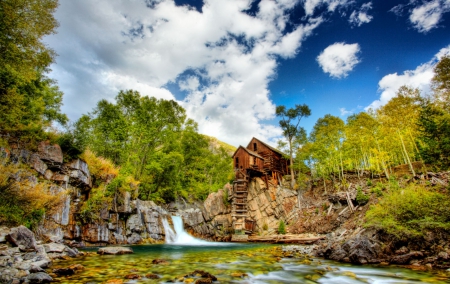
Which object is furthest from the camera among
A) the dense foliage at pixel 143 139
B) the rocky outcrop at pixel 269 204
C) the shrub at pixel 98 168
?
the rocky outcrop at pixel 269 204

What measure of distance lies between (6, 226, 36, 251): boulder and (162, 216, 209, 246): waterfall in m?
16.1

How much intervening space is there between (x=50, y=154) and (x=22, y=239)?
928cm

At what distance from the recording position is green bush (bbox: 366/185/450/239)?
8.80 metres

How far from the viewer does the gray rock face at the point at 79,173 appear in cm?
1742

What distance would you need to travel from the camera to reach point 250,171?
1443 inches

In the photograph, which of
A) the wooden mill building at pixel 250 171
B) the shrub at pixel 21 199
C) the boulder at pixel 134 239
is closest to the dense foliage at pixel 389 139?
the wooden mill building at pixel 250 171

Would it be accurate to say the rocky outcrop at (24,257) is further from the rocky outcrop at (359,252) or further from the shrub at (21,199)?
the rocky outcrop at (359,252)

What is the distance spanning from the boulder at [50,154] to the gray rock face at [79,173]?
2.90 feet

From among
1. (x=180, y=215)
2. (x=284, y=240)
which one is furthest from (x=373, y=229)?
(x=180, y=215)

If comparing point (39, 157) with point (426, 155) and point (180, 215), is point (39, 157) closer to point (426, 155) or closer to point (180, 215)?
point (180, 215)

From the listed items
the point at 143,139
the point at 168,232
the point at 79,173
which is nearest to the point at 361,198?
the point at 168,232

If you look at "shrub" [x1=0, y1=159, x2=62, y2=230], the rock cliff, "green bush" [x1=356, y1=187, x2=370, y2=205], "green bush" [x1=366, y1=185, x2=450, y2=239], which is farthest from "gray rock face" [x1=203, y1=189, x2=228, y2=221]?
"green bush" [x1=366, y1=185, x2=450, y2=239]

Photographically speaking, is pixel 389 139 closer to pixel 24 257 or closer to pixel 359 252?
pixel 359 252

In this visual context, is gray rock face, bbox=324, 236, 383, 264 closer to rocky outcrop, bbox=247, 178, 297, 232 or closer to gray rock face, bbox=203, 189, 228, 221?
rocky outcrop, bbox=247, 178, 297, 232
